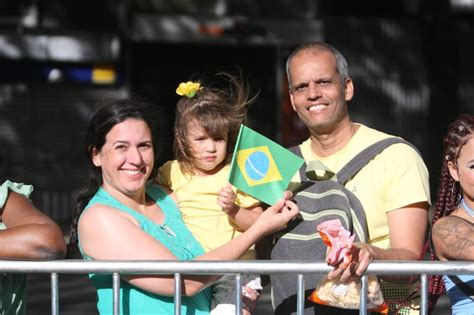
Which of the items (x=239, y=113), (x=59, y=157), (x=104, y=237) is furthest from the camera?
(x=59, y=157)

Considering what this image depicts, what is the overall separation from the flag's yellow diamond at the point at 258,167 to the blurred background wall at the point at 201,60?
1074cm

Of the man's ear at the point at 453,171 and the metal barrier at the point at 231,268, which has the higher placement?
the man's ear at the point at 453,171

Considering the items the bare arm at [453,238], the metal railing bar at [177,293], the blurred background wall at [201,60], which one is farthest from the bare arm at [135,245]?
the blurred background wall at [201,60]

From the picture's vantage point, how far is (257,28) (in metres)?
15.9

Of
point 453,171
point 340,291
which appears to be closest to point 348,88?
point 453,171

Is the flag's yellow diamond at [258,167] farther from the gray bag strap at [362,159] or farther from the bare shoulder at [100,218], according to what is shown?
the bare shoulder at [100,218]

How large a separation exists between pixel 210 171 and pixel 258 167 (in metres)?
0.49

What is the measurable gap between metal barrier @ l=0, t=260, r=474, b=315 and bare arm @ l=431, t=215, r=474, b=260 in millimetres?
264

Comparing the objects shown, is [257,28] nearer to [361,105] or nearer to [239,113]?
[361,105]

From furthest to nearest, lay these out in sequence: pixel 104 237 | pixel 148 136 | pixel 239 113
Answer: pixel 239 113 < pixel 148 136 < pixel 104 237

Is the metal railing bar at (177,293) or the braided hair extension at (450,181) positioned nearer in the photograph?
the metal railing bar at (177,293)

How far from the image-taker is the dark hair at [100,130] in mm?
3953

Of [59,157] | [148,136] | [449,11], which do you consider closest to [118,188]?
[148,136]

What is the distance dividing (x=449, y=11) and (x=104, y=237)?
13.7 meters
